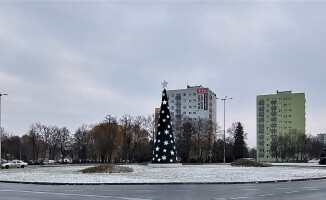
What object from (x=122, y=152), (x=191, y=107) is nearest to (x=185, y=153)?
(x=122, y=152)

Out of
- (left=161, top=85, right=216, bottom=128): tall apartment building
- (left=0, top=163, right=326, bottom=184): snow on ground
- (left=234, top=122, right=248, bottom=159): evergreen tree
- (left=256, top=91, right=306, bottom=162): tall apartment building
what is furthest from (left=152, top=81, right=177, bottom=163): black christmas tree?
(left=256, top=91, right=306, bottom=162): tall apartment building

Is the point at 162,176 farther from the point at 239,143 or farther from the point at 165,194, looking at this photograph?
the point at 239,143

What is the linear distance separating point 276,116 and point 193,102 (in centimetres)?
3365

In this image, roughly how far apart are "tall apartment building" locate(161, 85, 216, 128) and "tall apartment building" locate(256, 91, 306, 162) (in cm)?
1977

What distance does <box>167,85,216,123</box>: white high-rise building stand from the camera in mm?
154000

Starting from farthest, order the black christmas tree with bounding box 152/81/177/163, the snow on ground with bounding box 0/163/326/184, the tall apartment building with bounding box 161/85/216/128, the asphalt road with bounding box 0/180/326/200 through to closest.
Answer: the tall apartment building with bounding box 161/85/216/128
the black christmas tree with bounding box 152/81/177/163
the snow on ground with bounding box 0/163/326/184
the asphalt road with bounding box 0/180/326/200

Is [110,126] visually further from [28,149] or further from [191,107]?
[191,107]

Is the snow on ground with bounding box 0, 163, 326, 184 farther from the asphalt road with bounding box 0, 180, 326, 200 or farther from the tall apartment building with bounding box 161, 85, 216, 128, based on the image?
the tall apartment building with bounding box 161, 85, 216, 128

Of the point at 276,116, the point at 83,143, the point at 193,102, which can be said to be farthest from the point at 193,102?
the point at 83,143

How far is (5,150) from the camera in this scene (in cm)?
11738

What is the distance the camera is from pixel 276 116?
159 meters

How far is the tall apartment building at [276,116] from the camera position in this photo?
156 m

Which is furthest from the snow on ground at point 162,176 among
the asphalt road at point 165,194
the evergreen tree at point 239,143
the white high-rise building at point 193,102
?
the white high-rise building at point 193,102

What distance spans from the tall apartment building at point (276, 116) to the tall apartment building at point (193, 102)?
778 inches
